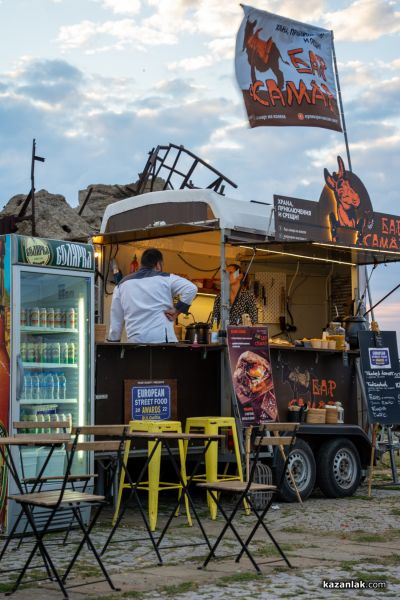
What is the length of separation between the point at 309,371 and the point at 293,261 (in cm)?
290

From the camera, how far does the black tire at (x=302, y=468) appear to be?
1033 centimetres

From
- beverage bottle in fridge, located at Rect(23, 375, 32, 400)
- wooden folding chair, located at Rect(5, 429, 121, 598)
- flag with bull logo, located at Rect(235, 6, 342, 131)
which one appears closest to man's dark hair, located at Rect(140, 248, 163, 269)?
beverage bottle in fridge, located at Rect(23, 375, 32, 400)

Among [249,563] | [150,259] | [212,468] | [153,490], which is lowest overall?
[249,563]

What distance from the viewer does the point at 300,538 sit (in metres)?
8.05

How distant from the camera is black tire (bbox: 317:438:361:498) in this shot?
10742 mm

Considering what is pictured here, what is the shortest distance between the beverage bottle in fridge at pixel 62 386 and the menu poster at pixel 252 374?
6.17 feet

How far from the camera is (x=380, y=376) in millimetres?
11641

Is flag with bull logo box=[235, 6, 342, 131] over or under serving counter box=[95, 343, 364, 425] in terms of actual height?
over

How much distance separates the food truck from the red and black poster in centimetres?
2

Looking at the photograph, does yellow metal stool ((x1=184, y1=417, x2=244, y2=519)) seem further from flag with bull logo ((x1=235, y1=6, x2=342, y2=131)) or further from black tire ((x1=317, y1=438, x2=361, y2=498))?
flag with bull logo ((x1=235, y1=6, x2=342, y2=131))

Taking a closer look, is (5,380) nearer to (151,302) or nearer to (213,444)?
(213,444)

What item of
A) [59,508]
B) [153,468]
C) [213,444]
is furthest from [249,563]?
[213,444]

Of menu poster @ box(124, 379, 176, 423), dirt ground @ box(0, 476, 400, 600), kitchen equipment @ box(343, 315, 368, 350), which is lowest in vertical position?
dirt ground @ box(0, 476, 400, 600)

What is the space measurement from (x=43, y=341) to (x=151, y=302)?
1.49 metres
